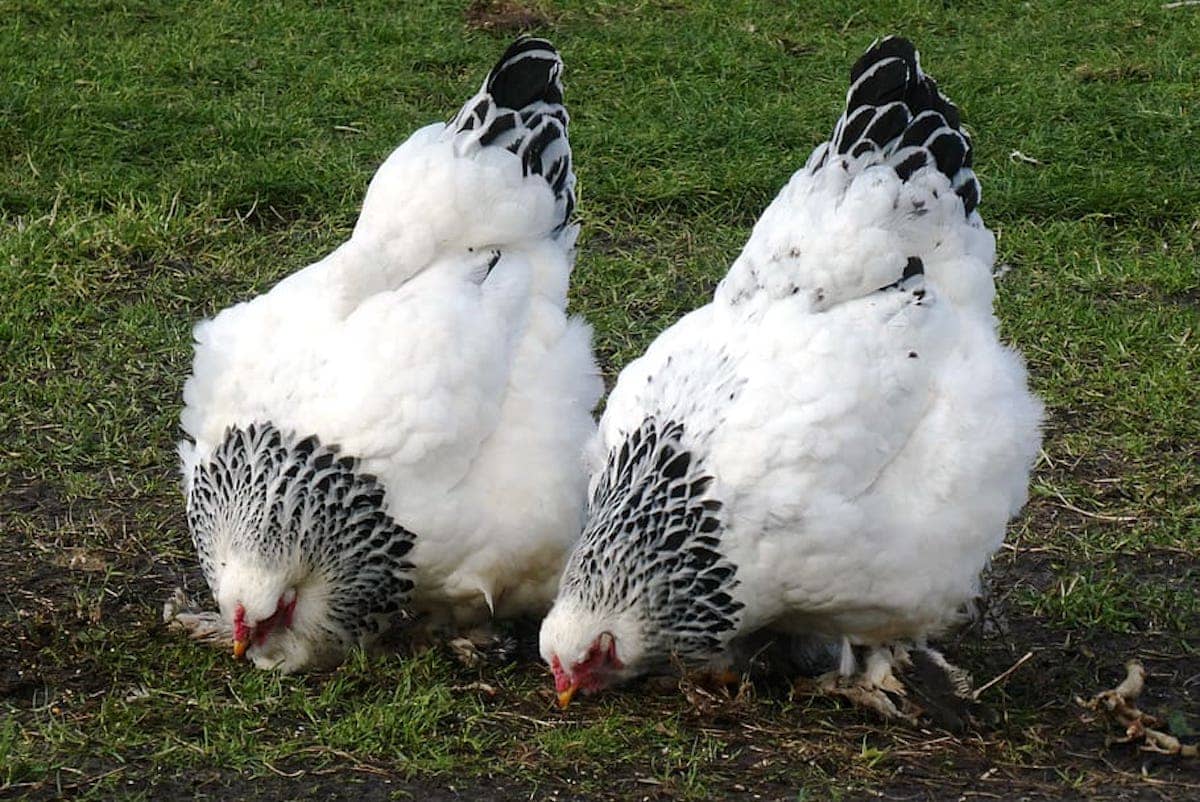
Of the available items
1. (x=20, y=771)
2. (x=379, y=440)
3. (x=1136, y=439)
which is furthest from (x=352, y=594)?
(x=1136, y=439)

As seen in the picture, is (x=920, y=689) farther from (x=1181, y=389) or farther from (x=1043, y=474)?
(x=1181, y=389)

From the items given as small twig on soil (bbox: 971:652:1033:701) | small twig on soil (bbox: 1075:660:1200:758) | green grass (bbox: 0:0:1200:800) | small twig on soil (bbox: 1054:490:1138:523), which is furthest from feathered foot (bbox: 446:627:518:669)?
small twig on soil (bbox: 1054:490:1138:523)

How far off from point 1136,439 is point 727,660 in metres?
1.81

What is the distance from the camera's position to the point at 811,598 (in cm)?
358

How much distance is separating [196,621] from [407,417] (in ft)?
2.53

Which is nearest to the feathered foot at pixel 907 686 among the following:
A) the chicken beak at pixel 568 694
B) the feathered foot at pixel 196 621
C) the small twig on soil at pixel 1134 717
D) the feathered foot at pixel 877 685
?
the feathered foot at pixel 877 685

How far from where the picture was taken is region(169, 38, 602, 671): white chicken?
3811 mm

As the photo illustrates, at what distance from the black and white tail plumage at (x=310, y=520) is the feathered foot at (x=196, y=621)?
17 cm

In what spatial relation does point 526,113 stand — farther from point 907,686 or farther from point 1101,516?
point 1101,516

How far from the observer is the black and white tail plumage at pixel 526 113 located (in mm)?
4352

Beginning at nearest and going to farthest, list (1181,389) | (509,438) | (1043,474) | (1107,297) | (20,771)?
(20,771), (509,438), (1043,474), (1181,389), (1107,297)

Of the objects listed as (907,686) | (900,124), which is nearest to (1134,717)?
(907,686)

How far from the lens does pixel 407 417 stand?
3.83m

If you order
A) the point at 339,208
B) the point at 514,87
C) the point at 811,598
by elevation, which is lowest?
the point at 339,208
